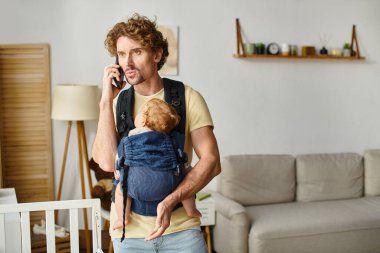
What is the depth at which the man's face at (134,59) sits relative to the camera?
1.43m

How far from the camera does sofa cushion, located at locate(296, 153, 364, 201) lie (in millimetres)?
4305

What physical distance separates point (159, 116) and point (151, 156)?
117 millimetres

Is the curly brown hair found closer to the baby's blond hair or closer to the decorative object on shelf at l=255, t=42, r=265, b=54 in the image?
the baby's blond hair

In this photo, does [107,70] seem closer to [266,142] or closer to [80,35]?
[80,35]

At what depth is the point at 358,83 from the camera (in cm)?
473

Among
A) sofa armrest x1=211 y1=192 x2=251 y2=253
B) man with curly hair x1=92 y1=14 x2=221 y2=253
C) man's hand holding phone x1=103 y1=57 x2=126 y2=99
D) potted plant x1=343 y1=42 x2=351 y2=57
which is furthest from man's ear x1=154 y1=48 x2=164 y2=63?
potted plant x1=343 y1=42 x2=351 y2=57

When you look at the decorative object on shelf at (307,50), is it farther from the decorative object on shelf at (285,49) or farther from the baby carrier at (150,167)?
the baby carrier at (150,167)

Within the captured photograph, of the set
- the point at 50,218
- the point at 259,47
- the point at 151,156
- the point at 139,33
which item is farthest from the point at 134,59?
the point at 259,47

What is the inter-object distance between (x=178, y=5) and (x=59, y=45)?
104cm

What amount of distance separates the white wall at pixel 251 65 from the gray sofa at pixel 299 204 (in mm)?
308

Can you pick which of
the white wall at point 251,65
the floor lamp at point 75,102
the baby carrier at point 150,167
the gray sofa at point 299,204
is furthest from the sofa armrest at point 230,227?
the baby carrier at point 150,167

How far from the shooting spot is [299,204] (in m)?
4.16

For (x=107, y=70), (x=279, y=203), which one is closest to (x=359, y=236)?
(x=279, y=203)

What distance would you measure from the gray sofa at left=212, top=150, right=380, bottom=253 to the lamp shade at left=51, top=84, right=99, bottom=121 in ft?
4.08
